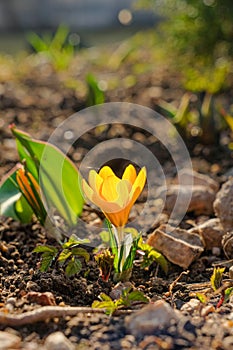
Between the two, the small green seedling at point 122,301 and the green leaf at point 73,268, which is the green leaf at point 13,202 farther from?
the small green seedling at point 122,301

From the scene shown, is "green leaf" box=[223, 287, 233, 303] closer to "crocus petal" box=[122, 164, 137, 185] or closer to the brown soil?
the brown soil

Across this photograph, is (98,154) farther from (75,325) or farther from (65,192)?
(75,325)

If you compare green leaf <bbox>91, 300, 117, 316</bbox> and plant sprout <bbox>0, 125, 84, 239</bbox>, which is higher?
plant sprout <bbox>0, 125, 84, 239</bbox>

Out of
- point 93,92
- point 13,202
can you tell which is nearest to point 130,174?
point 13,202

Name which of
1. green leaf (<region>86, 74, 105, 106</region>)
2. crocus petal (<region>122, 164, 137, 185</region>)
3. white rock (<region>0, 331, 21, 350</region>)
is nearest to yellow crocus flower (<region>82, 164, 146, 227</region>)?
crocus petal (<region>122, 164, 137, 185</region>)

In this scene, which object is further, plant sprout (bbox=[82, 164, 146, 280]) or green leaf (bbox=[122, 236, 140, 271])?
green leaf (bbox=[122, 236, 140, 271])

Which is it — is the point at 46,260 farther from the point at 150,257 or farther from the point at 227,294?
the point at 227,294

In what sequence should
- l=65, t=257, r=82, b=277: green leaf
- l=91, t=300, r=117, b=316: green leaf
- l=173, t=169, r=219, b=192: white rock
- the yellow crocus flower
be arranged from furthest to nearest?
l=173, t=169, r=219, b=192: white rock
l=65, t=257, r=82, b=277: green leaf
the yellow crocus flower
l=91, t=300, r=117, b=316: green leaf
